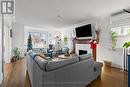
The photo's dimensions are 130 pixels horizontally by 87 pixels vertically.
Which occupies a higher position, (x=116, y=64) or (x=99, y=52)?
(x=99, y=52)

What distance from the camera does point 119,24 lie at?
4266mm

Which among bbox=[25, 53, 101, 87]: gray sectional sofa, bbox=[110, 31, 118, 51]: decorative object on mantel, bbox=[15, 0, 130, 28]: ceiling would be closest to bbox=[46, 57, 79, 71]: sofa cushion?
bbox=[25, 53, 101, 87]: gray sectional sofa

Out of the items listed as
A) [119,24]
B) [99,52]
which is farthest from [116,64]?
[119,24]

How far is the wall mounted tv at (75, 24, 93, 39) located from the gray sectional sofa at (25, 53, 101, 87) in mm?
3137

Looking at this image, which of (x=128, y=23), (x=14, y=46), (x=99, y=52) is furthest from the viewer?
(x=14, y=46)

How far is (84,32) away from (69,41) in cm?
234

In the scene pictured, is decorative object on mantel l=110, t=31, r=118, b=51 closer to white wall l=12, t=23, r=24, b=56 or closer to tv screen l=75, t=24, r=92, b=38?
tv screen l=75, t=24, r=92, b=38

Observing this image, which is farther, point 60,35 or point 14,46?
point 60,35

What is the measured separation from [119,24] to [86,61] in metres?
2.67

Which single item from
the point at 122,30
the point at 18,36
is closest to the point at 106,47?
the point at 122,30

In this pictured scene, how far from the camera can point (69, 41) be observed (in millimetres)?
8148

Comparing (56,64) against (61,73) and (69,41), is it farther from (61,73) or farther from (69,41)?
(69,41)

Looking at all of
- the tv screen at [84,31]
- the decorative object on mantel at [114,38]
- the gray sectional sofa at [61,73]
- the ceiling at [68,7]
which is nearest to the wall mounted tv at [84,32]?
the tv screen at [84,31]

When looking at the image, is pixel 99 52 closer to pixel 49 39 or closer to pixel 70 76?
pixel 70 76
